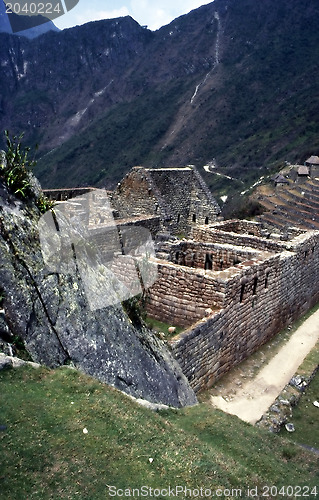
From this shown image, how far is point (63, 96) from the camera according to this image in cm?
14838

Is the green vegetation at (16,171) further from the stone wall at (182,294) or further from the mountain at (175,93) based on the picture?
the mountain at (175,93)

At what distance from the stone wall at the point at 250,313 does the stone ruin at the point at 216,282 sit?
2 centimetres

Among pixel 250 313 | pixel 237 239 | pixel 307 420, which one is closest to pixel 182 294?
pixel 250 313

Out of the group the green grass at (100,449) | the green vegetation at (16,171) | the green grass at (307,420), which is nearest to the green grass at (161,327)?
the green grass at (307,420)

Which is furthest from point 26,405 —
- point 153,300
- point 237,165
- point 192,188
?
point 237,165

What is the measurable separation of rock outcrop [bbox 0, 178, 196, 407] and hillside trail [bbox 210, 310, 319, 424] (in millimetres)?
2689

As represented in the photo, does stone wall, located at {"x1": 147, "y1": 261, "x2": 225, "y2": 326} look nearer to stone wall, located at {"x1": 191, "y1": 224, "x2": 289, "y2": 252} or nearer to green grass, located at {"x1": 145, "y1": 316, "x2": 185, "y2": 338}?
green grass, located at {"x1": 145, "y1": 316, "x2": 185, "y2": 338}

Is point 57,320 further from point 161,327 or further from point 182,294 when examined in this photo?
point 182,294

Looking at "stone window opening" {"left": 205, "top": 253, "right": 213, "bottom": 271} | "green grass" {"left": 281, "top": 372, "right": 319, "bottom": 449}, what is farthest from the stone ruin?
"green grass" {"left": 281, "top": 372, "right": 319, "bottom": 449}

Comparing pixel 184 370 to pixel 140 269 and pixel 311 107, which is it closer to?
pixel 140 269

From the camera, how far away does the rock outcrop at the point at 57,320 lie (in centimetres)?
529

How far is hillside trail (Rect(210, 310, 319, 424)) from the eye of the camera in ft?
29.0

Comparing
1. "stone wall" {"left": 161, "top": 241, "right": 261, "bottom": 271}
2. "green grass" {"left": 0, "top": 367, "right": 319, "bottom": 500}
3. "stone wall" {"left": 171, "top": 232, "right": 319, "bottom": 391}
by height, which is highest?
"green grass" {"left": 0, "top": 367, "right": 319, "bottom": 500}

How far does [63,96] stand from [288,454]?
157 metres
